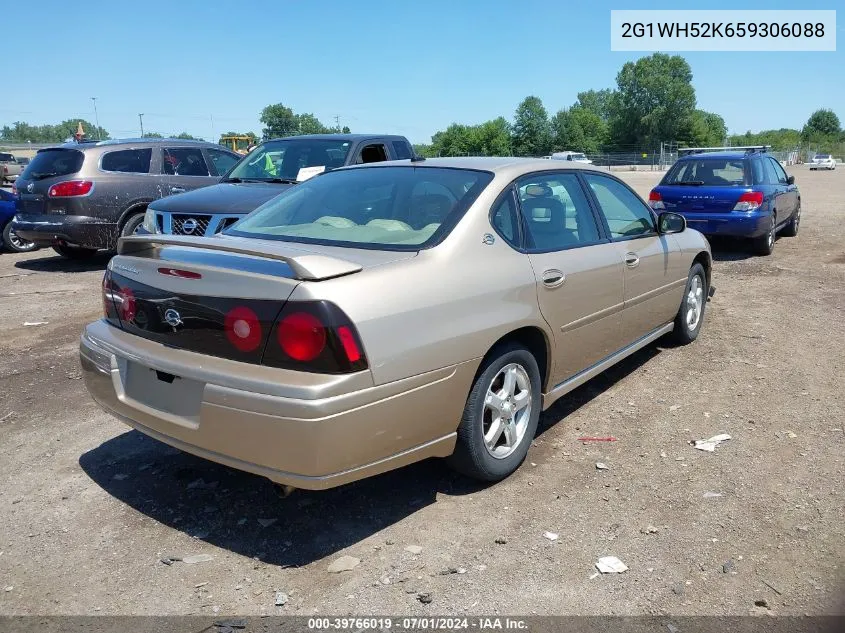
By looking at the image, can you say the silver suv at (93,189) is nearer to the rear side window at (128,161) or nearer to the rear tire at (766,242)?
the rear side window at (128,161)

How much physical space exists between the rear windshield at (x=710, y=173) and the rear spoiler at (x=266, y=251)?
8882 millimetres

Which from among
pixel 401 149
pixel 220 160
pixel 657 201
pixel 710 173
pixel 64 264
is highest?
pixel 220 160

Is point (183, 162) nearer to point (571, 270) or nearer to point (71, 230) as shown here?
point (71, 230)

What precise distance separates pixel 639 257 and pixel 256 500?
3.01 m

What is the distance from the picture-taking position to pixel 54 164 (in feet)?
33.0

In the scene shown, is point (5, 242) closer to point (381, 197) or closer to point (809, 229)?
point (381, 197)

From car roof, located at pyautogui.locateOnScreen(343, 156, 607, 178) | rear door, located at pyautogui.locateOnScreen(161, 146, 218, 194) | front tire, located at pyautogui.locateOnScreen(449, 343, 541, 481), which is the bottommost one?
front tire, located at pyautogui.locateOnScreen(449, 343, 541, 481)

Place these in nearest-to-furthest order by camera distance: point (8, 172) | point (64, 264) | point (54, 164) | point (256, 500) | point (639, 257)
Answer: point (256, 500), point (639, 257), point (54, 164), point (64, 264), point (8, 172)

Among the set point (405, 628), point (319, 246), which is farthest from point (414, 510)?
point (319, 246)

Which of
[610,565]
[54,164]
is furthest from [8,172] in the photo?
[610,565]

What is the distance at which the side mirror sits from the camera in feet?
17.5

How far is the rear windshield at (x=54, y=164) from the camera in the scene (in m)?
9.92

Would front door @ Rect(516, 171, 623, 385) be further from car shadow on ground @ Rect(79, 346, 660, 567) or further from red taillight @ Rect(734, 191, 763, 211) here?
red taillight @ Rect(734, 191, 763, 211)

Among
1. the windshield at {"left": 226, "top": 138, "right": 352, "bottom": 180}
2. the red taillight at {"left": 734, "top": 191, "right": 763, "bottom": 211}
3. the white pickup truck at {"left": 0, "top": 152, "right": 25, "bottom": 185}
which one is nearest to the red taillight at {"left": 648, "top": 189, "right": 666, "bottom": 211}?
the red taillight at {"left": 734, "top": 191, "right": 763, "bottom": 211}
